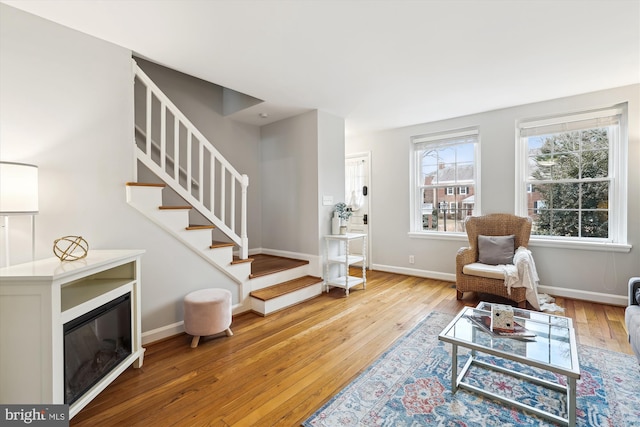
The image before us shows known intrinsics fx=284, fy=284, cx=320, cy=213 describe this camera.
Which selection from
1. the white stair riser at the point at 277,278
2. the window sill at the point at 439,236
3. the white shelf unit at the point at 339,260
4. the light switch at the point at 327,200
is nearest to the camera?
the white stair riser at the point at 277,278

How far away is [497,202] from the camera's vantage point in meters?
4.02

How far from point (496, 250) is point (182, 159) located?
4.28m

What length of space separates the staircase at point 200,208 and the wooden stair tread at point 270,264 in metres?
0.02

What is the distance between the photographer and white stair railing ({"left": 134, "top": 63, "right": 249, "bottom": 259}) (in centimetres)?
263

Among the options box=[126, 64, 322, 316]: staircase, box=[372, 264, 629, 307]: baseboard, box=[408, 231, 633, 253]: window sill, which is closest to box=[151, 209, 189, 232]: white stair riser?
box=[126, 64, 322, 316]: staircase

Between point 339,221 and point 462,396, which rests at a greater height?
point 339,221

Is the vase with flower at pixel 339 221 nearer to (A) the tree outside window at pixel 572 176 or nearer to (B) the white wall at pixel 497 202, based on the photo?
(B) the white wall at pixel 497 202

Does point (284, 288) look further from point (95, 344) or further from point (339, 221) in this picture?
point (95, 344)

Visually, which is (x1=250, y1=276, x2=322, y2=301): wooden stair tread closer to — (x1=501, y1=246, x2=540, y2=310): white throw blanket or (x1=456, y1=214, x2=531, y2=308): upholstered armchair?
(x1=456, y1=214, x2=531, y2=308): upholstered armchair

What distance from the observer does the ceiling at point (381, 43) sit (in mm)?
1924

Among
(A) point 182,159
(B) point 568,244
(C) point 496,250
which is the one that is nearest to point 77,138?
(A) point 182,159

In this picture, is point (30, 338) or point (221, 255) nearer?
point (30, 338)

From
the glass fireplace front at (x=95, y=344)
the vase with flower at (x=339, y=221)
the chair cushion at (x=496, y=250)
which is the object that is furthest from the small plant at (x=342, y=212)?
the glass fireplace front at (x=95, y=344)

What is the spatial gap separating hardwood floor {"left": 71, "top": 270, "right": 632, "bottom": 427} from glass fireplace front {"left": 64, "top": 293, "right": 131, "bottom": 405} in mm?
190
